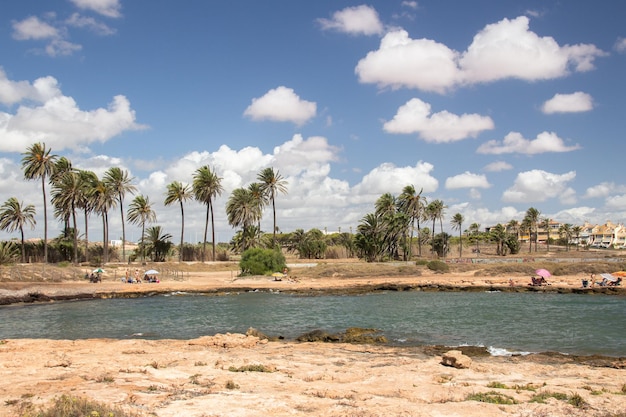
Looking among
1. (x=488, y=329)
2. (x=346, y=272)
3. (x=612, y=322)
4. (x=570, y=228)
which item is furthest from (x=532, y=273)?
(x=570, y=228)

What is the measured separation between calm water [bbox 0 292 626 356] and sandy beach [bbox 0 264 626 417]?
4620 mm

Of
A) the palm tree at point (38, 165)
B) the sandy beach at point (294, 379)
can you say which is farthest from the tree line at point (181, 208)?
the sandy beach at point (294, 379)

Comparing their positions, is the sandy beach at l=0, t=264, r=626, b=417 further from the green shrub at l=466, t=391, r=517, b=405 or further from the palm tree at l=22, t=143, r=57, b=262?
the palm tree at l=22, t=143, r=57, b=262

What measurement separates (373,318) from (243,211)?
55179 millimetres

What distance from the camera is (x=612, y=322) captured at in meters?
29.7

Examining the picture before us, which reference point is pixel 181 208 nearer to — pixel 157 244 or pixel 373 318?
pixel 157 244

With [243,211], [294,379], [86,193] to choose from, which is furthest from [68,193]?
[294,379]

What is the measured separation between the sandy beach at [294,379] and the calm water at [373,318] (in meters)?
4.62

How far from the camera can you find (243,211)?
282ft

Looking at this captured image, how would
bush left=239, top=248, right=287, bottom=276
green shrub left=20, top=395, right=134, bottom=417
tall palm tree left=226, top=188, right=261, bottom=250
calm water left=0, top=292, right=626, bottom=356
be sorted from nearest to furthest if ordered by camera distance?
green shrub left=20, top=395, right=134, bottom=417 → calm water left=0, top=292, right=626, bottom=356 → bush left=239, top=248, right=287, bottom=276 → tall palm tree left=226, top=188, right=261, bottom=250

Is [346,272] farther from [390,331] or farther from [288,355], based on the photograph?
[288,355]

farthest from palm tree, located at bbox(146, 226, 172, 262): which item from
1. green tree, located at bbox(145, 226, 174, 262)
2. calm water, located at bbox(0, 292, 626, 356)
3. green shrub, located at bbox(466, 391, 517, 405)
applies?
green shrub, located at bbox(466, 391, 517, 405)

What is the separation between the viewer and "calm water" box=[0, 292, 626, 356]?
25.8 m

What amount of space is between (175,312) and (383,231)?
48.6 meters
